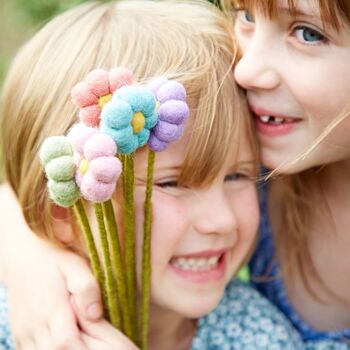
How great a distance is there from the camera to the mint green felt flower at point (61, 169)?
4.25 feet

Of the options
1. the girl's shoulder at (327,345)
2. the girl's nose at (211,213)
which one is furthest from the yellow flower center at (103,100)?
the girl's shoulder at (327,345)

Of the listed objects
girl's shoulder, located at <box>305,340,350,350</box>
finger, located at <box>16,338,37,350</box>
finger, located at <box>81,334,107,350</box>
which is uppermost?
finger, located at <box>81,334,107,350</box>

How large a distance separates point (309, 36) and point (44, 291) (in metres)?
0.86

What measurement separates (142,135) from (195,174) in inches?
12.7

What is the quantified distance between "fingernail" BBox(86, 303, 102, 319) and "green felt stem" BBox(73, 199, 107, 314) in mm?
27

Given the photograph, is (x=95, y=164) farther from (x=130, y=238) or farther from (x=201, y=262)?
(x=201, y=262)

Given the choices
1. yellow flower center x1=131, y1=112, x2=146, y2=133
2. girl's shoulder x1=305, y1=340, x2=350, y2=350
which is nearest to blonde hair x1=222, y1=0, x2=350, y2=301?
girl's shoulder x1=305, y1=340, x2=350, y2=350

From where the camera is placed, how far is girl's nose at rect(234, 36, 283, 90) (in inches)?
64.6

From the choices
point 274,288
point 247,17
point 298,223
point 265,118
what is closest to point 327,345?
point 274,288

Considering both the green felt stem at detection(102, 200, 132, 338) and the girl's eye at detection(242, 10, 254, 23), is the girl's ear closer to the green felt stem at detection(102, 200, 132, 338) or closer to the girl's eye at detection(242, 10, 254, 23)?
the green felt stem at detection(102, 200, 132, 338)

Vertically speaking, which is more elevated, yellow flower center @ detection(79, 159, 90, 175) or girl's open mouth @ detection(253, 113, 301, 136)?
yellow flower center @ detection(79, 159, 90, 175)

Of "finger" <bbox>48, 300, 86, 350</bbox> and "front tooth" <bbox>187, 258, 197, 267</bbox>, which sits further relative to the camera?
"front tooth" <bbox>187, 258, 197, 267</bbox>

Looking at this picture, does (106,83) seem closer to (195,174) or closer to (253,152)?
(195,174)

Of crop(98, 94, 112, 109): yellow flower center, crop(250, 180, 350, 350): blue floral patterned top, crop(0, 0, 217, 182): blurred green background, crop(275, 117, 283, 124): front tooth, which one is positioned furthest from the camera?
crop(0, 0, 217, 182): blurred green background
